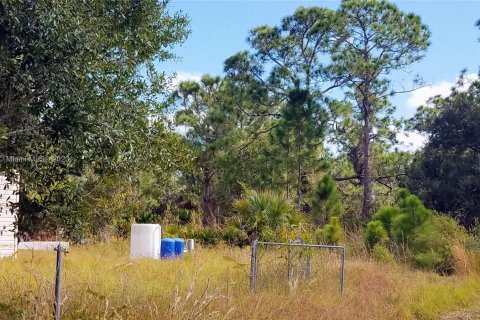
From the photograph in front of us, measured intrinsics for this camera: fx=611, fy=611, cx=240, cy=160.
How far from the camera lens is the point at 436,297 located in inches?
457

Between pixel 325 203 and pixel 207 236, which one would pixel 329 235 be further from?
pixel 207 236

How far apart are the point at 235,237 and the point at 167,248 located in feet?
10.7

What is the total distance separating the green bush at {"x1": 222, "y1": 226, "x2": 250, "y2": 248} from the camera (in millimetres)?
21266

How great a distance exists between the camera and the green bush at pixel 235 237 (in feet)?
69.8

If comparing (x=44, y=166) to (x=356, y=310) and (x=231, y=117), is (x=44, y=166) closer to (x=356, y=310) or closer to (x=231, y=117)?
(x=356, y=310)

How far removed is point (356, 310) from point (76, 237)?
490cm

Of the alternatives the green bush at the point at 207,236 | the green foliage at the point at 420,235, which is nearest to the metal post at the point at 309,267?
the green foliage at the point at 420,235

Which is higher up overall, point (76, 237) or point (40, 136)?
point (40, 136)

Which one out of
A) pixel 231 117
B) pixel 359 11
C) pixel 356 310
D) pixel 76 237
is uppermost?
pixel 359 11

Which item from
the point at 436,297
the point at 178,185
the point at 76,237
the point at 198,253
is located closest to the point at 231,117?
the point at 178,185

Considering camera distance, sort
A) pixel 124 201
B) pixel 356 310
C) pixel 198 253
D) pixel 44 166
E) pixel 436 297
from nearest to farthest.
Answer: pixel 44 166, pixel 356 310, pixel 436 297, pixel 198 253, pixel 124 201

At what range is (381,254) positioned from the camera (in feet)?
55.3

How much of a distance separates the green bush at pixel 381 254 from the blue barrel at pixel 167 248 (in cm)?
599

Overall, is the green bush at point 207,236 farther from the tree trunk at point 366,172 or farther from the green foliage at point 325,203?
the tree trunk at point 366,172
